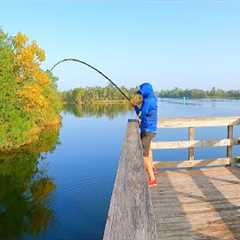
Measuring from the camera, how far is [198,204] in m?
6.82

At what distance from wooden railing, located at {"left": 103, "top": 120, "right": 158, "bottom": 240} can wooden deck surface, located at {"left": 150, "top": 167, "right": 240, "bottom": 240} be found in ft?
7.14

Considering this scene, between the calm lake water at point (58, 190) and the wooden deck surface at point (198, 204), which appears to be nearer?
the wooden deck surface at point (198, 204)

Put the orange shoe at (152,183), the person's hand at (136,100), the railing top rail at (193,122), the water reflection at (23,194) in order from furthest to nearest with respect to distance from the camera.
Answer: the water reflection at (23,194) → the railing top rail at (193,122) → the orange shoe at (152,183) → the person's hand at (136,100)

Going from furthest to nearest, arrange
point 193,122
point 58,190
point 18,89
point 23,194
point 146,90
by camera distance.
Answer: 1. point 18,89
2. point 58,190
3. point 23,194
4. point 193,122
5. point 146,90

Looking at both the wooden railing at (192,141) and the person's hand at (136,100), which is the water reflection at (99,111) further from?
the person's hand at (136,100)

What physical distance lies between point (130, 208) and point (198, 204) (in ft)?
15.1

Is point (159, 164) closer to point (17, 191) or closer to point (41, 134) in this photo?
point (17, 191)

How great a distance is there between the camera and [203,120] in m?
9.58

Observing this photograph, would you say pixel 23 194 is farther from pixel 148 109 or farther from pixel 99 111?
pixel 99 111

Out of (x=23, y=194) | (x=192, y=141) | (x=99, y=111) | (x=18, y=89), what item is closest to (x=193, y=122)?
(x=192, y=141)

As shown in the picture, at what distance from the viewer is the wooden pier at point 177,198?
2.31m

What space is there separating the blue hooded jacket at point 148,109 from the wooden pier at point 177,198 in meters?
0.25

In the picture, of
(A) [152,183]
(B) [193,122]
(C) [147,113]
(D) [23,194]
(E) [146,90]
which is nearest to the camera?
(E) [146,90]

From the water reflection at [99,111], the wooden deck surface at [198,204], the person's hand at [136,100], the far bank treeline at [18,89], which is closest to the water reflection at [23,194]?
the far bank treeline at [18,89]
